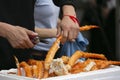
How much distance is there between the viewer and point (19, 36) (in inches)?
87.1

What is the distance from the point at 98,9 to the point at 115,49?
640mm

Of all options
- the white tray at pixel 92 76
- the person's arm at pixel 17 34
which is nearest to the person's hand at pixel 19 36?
the person's arm at pixel 17 34

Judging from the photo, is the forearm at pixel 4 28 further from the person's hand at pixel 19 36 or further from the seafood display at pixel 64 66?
the seafood display at pixel 64 66

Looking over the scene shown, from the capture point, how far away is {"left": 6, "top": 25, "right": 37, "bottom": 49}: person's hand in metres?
2.21

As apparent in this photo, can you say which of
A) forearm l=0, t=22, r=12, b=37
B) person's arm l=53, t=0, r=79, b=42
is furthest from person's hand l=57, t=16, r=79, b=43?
forearm l=0, t=22, r=12, b=37

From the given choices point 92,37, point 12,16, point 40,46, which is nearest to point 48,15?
point 40,46

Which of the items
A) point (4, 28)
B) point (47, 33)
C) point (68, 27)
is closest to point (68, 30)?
point (68, 27)

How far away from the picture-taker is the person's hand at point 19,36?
7.25 ft

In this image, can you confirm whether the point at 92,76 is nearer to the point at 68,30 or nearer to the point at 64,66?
the point at 64,66

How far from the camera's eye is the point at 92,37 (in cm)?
626

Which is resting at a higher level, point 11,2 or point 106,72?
point 11,2

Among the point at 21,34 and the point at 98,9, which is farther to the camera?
the point at 98,9

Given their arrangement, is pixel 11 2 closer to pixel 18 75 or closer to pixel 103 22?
pixel 18 75

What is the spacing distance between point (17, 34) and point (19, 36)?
13 mm
